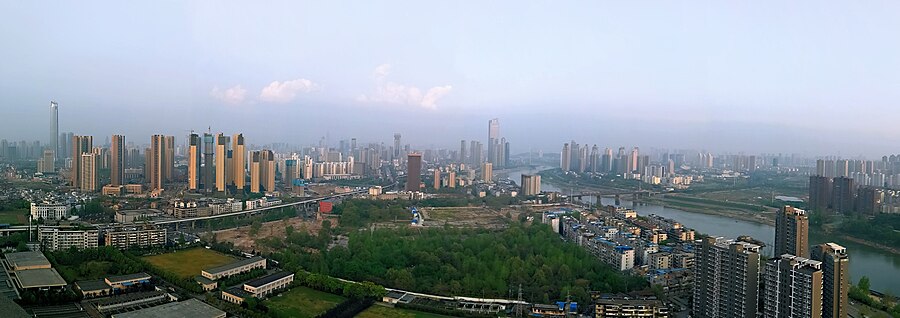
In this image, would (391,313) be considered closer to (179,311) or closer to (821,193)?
(179,311)

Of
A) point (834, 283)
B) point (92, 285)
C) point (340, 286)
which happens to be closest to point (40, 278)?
point (92, 285)

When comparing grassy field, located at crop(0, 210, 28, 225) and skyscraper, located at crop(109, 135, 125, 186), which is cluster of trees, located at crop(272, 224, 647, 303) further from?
skyscraper, located at crop(109, 135, 125, 186)


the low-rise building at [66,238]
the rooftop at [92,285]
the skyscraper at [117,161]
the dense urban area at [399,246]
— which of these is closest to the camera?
the dense urban area at [399,246]

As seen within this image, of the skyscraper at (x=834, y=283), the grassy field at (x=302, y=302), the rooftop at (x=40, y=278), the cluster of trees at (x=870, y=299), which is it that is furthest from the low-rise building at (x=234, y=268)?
the cluster of trees at (x=870, y=299)

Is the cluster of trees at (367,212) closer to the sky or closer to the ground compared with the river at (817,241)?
closer to the sky

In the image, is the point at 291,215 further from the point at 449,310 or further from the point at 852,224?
the point at 852,224

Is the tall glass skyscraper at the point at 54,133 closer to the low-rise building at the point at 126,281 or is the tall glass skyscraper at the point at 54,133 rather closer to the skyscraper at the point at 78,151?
the skyscraper at the point at 78,151
